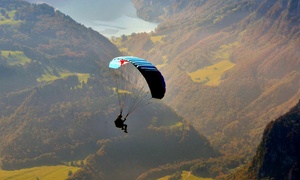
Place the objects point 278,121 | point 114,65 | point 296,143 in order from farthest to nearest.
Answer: point 278,121, point 296,143, point 114,65

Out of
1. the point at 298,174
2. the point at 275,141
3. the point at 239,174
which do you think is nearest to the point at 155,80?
the point at 298,174

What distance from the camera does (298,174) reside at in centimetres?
14325

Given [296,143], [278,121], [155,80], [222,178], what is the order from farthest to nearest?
[222,178], [278,121], [296,143], [155,80]

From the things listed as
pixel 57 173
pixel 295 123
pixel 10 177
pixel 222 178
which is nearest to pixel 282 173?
pixel 295 123

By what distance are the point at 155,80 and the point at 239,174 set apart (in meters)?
125

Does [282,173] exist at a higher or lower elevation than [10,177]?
lower

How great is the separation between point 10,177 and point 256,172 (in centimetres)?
9390

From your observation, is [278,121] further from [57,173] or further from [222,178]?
[57,173]

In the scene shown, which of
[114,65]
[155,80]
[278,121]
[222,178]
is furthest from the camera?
[222,178]

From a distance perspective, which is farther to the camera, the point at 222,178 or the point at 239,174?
the point at 222,178

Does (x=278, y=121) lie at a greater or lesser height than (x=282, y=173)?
greater

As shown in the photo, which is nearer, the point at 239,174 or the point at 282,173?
the point at 282,173

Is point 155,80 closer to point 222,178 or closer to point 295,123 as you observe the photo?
point 295,123

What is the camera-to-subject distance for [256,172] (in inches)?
6427
